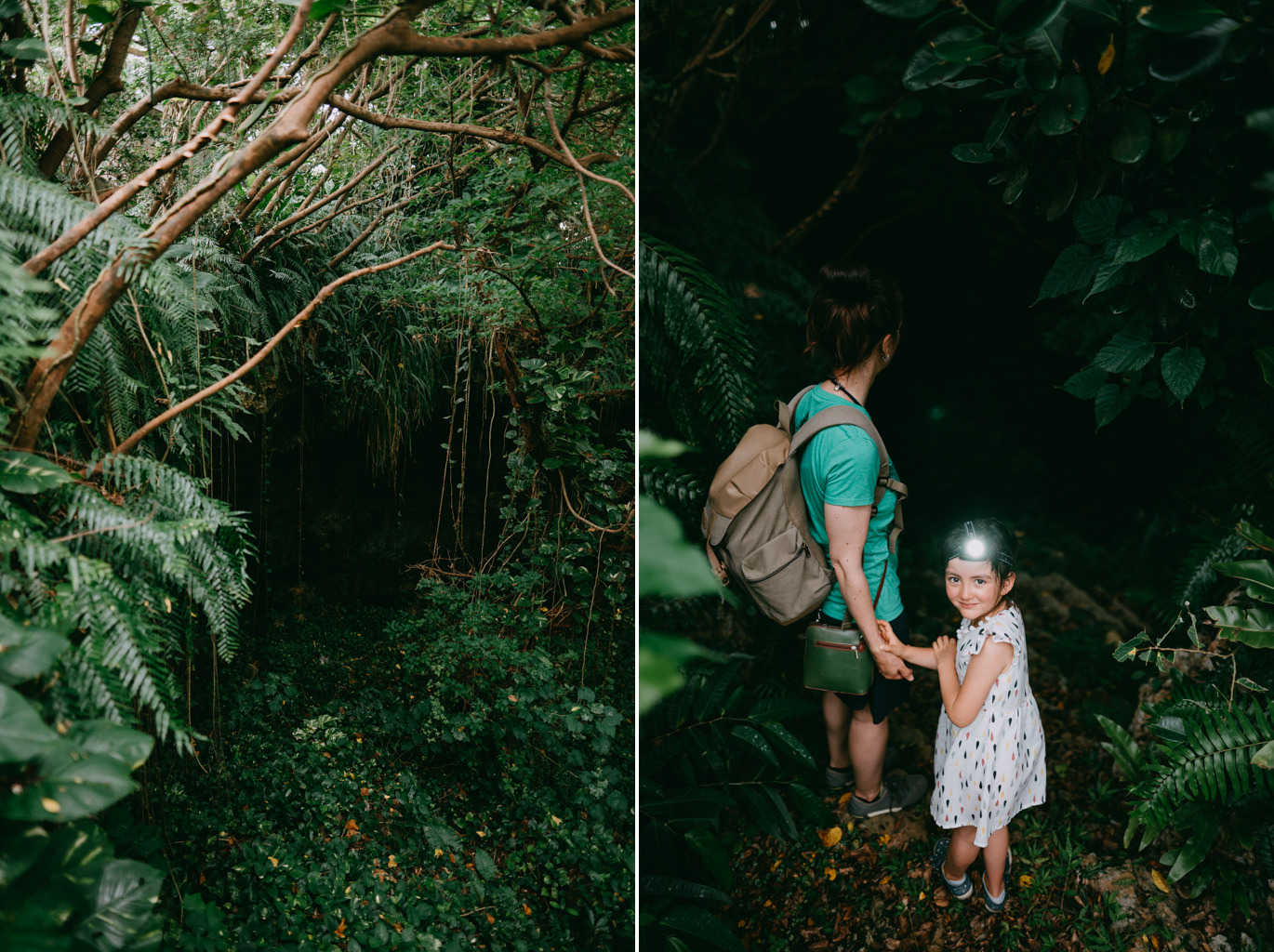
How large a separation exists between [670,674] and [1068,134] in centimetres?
132

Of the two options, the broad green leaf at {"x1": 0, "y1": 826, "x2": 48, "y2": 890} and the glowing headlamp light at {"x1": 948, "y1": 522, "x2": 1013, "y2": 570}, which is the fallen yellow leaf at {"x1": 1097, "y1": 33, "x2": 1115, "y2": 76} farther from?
the broad green leaf at {"x1": 0, "y1": 826, "x2": 48, "y2": 890}

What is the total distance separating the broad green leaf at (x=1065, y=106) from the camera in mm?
1041

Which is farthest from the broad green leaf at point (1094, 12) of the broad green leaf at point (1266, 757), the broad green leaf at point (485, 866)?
the broad green leaf at point (485, 866)

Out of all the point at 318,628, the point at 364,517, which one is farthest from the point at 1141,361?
the point at 318,628

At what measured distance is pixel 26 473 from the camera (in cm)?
83

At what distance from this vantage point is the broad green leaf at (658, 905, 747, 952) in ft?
3.98

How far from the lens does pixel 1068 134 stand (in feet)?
4.08

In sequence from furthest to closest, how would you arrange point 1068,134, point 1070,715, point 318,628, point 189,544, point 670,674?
point 1070,715 < point 318,628 < point 1068,134 < point 189,544 < point 670,674

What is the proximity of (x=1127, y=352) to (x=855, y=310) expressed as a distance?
0.56 metres

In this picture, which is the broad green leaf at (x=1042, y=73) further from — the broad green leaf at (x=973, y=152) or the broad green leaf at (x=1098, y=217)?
the broad green leaf at (x=1098, y=217)

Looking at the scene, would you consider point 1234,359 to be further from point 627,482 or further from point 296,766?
point 296,766

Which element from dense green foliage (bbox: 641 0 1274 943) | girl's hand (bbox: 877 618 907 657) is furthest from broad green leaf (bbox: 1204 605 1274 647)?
girl's hand (bbox: 877 618 907 657)

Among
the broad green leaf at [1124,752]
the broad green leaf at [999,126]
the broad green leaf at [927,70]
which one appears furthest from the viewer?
the broad green leaf at [1124,752]

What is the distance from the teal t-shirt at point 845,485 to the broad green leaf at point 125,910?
130cm
